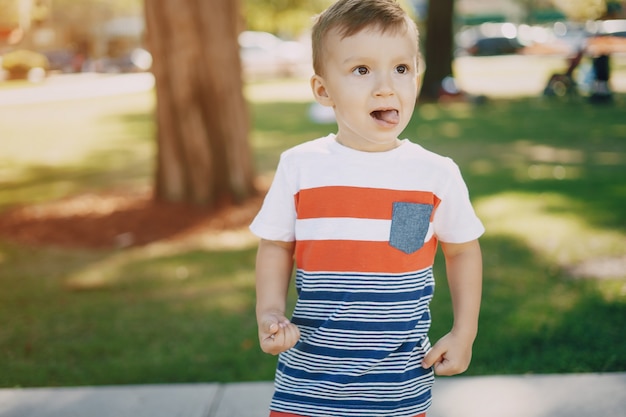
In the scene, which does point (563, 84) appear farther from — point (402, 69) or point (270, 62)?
point (270, 62)

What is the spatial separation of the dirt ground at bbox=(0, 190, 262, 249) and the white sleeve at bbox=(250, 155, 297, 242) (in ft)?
14.0

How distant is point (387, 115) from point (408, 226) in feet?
1.02

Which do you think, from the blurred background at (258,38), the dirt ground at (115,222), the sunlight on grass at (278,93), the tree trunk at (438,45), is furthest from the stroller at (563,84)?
the dirt ground at (115,222)

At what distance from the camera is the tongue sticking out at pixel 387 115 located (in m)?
2.05

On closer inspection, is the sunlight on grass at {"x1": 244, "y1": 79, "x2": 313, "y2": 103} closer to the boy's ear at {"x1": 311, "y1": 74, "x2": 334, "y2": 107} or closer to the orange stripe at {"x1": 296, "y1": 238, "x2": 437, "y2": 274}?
the boy's ear at {"x1": 311, "y1": 74, "x2": 334, "y2": 107}

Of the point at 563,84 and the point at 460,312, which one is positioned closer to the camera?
the point at 460,312

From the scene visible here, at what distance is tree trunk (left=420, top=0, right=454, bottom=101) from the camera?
59.8 ft

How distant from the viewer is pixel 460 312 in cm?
218

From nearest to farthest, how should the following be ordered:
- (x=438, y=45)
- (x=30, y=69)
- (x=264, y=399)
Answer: (x=264, y=399) < (x=30, y=69) < (x=438, y=45)

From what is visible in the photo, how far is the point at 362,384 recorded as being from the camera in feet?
6.70

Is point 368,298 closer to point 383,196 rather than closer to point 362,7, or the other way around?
point 383,196

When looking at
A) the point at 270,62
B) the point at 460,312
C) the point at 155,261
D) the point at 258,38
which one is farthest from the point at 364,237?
the point at 258,38

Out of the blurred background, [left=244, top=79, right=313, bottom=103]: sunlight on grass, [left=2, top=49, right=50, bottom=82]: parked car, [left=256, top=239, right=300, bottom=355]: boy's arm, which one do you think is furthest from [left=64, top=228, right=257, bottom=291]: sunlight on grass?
[left=244, top=79, right=313, bottom=103]: sunlight on grass

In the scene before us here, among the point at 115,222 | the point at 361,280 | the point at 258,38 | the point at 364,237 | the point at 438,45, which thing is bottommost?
the point at 258,38
